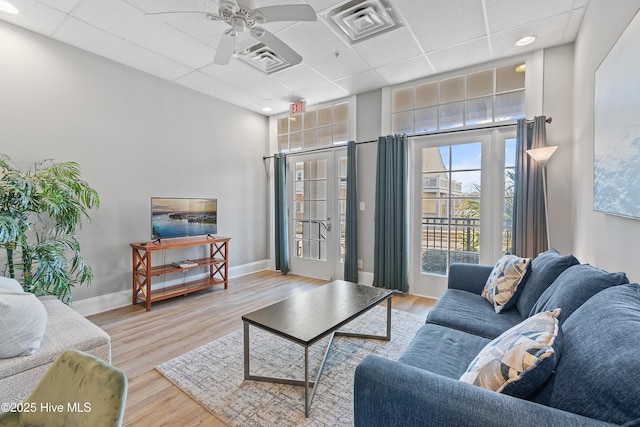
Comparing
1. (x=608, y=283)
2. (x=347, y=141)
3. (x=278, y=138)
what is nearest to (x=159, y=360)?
(x=608, y=283)

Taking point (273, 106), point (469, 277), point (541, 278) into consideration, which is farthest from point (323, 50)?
point (541, 278)

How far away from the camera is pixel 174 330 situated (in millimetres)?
2834

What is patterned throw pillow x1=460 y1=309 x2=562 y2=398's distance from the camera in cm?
93

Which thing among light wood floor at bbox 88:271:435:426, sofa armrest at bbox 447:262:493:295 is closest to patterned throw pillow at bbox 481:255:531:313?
sofa armrest at bbox 447:262:493:295

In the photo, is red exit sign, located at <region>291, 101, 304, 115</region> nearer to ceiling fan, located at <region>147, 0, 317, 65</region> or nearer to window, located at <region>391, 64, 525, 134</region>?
window, located at <region>391, 64, 525, 134</region>

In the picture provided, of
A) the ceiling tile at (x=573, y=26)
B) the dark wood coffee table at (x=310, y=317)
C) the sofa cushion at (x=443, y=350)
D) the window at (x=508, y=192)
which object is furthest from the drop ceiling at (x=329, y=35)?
the sofa cushion at (x=443, y=350)

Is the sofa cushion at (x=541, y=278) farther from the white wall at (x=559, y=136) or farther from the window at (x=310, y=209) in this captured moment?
the window at (x=310, y=209)

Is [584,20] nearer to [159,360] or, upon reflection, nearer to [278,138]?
[278,138]

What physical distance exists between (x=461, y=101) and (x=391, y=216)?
1675 mm

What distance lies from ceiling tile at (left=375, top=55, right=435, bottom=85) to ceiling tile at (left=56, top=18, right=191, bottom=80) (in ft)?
8.05

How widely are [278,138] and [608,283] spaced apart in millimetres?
4824

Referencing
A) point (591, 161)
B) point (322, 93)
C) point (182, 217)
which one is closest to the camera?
point (591, 161)

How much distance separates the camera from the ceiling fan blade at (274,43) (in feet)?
7.28

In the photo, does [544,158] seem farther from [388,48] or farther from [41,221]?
[41,221]
